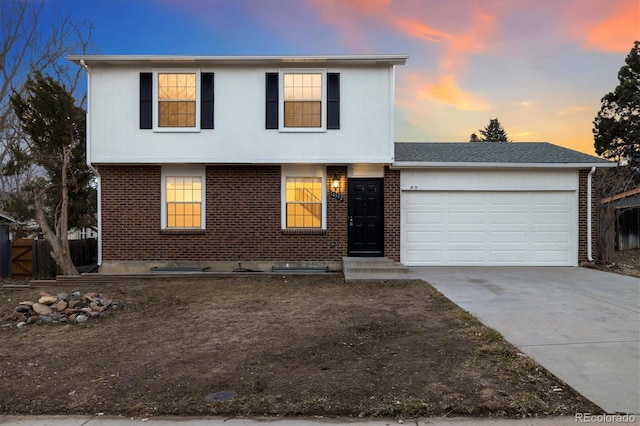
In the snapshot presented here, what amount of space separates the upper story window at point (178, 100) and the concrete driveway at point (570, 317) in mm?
7637

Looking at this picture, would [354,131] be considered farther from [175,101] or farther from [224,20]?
[224,20]

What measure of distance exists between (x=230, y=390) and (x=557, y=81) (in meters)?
18.0

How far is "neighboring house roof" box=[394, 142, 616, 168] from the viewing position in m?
11.4

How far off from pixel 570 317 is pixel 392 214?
19.7 ft

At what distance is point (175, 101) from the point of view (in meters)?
11.1

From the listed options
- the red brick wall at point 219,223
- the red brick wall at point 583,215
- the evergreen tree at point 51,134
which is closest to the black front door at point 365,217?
the red brick wall at point 219,223

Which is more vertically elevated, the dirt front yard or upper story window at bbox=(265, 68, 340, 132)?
upper story window at bbox=(265, 68, 340, 132)

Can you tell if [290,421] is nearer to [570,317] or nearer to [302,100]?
[570,317]

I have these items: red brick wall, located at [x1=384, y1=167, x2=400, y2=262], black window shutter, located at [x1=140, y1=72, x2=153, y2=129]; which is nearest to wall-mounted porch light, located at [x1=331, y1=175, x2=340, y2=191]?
red brick wall, located at [x1=384, y1=167, x2=400, y2=262]

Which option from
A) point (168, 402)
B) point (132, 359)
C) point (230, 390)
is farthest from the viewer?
point (132, 359)

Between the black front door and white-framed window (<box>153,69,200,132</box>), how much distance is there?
4910mm

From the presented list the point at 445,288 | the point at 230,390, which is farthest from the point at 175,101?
the point at 230,390

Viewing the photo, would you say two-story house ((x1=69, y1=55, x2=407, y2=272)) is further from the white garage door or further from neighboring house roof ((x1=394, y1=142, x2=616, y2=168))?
neighboring house roof ((x1=394, y1=142, x2=616, y2=168))

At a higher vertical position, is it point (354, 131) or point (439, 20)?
point (439, 20)
